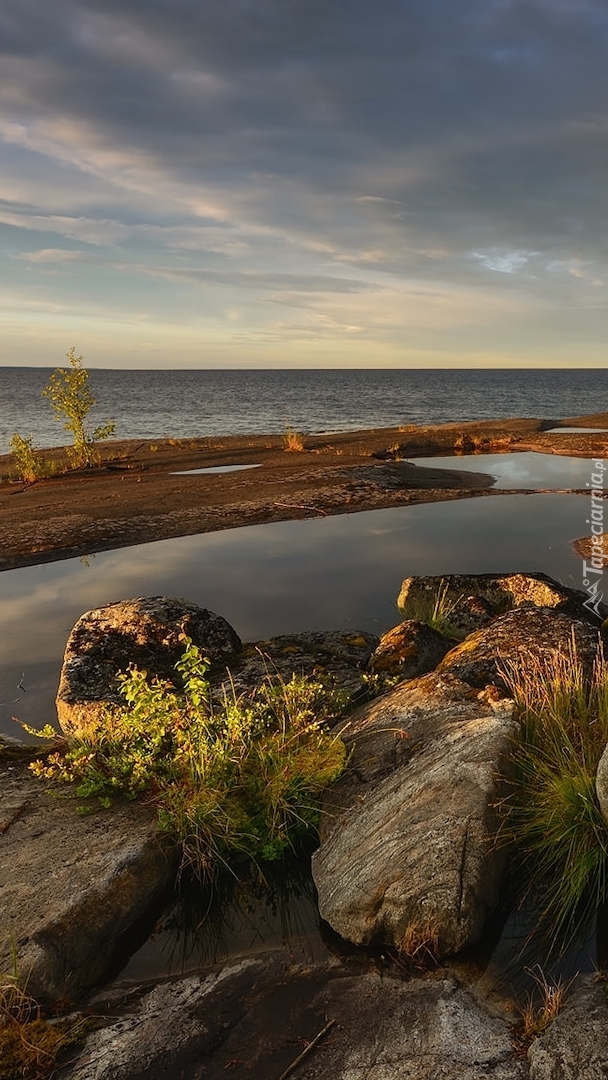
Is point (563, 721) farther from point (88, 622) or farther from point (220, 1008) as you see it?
point (88, 622)

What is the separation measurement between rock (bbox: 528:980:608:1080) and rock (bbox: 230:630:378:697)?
551 cm

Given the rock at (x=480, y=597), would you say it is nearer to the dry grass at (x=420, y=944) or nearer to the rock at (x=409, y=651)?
the rock at (x=409, y=651)

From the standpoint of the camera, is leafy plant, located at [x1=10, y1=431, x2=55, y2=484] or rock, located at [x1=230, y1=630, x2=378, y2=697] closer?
rock, located at [x1=230, y1=630, x2=378, y2=697]

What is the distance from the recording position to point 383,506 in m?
25.5

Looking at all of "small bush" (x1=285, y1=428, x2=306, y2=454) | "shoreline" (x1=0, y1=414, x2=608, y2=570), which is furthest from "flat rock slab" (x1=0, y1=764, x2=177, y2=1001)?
"small bush" (x1=285, y1=428, x2=306, y2=454)

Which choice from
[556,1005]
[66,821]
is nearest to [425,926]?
[556,1005]

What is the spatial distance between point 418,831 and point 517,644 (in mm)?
Result: 4356

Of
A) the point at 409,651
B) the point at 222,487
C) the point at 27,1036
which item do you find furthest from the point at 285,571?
the point at 27,1036

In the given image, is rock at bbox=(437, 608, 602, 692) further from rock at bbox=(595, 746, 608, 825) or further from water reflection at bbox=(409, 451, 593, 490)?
water reflection at bbox=(409, 451, 593, 490)

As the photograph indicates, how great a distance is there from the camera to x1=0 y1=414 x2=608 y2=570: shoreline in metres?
22.2

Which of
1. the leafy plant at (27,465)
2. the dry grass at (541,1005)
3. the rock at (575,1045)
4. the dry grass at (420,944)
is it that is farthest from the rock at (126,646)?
the leafy plant at (27,465)

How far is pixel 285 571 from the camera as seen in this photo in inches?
722

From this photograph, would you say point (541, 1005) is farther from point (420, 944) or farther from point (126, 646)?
point (126, 646)

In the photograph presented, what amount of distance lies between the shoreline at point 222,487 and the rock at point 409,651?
1206 centimetres
